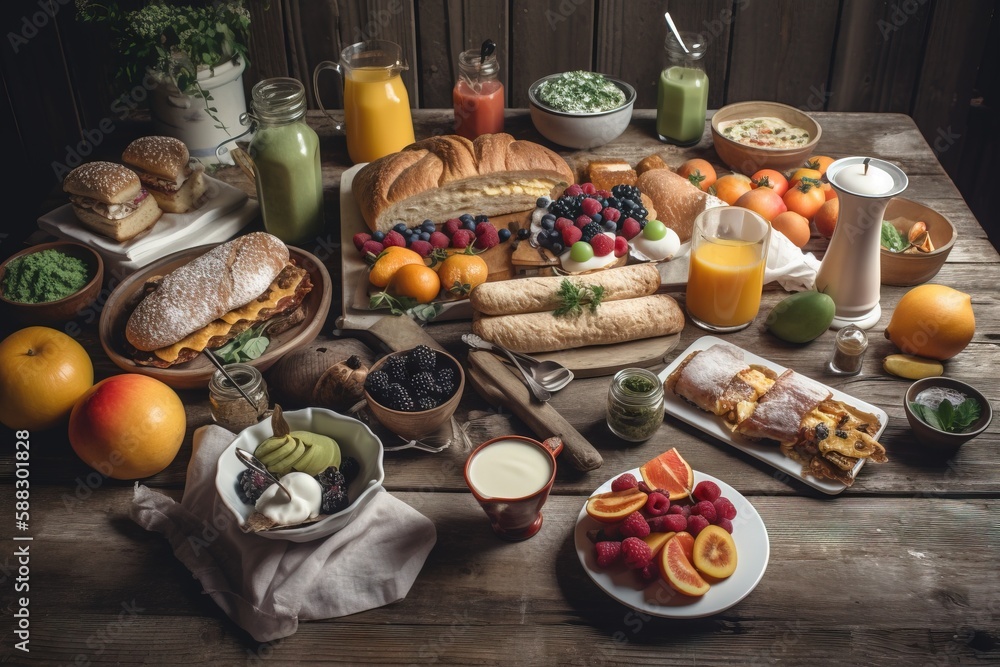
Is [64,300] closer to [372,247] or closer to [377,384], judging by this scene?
[372,247]

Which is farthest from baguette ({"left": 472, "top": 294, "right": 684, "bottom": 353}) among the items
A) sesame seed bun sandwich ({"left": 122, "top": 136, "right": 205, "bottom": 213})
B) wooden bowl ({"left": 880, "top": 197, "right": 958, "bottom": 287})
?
sesame seed bun sandwich ({"left": 122, "top": 136, "right": 205, "bottom": 213})

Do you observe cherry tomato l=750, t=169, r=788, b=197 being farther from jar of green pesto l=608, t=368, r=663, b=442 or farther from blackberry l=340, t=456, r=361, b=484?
blackberry l=340, t=456, r=361, b=484

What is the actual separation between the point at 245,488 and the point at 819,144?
252 cm

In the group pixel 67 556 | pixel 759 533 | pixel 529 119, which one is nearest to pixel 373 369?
pixel 67 556

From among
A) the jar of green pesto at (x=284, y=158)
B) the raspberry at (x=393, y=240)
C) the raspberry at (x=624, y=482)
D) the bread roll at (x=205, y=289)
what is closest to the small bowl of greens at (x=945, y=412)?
the raspberry at (x=624, y=482)

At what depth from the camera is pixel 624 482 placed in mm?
1804

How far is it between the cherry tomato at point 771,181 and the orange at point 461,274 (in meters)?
1.02

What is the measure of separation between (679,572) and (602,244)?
1.19 m

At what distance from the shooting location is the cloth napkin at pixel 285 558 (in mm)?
1637

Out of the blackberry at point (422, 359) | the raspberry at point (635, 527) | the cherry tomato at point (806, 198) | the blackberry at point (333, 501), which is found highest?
the cherry tomato at point (806, 198)

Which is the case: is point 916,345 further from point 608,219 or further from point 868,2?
point 868,2

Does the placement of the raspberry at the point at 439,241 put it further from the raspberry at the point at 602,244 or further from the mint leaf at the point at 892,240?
the mint leaf at the point at 892,240

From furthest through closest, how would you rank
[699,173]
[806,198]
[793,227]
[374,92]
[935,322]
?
[374,92]
[699,173]
[806,198]
[793,227]
[935,322]

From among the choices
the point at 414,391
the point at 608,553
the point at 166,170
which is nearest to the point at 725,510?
the point at 608,553
